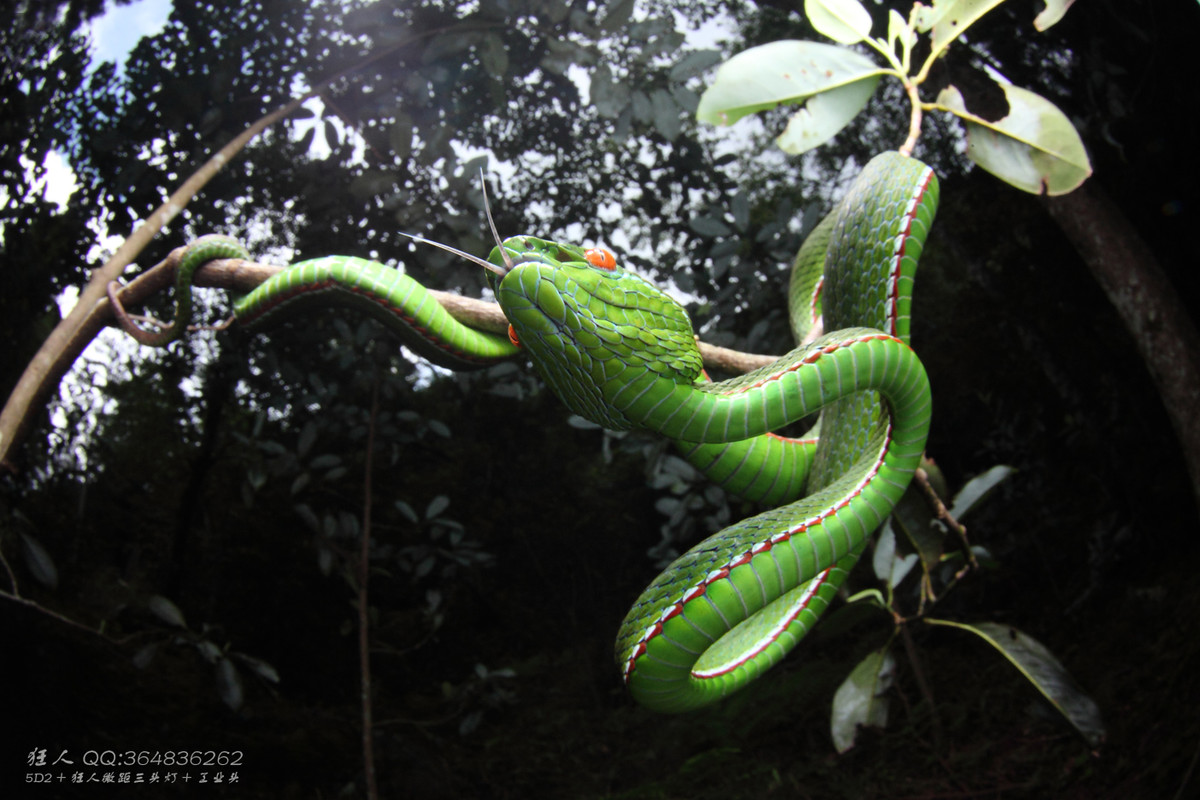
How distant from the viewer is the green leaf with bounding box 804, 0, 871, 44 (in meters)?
1.08

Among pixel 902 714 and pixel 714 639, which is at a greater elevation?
pixel 714 639

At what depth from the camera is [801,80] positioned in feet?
3.41

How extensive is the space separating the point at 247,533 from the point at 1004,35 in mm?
2832

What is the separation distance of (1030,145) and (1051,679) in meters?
0.95

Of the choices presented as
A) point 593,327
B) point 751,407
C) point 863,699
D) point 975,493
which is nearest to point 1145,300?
point 975,493

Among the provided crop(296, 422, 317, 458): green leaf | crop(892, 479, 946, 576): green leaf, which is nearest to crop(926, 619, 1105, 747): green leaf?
crop(892, 479, 946, 576): green leaf

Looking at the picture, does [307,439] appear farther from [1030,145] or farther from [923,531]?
[1030,145]

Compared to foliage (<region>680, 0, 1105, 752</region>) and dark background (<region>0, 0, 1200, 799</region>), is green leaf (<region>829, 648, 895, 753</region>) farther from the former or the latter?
foliage (<region>680, 0, 1105, 752</region>)

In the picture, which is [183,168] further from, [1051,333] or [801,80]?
[1051,333]

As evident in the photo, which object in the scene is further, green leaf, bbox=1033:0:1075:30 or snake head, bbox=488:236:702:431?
green leaf, bbox=1033:0:1075:30

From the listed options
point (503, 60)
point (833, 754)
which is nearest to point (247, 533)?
point (503, 60)

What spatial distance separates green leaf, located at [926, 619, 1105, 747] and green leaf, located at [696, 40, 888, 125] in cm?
108

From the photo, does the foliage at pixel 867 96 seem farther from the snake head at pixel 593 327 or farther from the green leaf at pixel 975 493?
the snake head at pixel 593 327

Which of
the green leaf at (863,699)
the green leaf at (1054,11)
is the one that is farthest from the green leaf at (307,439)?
the green leaf at (1054,11)
